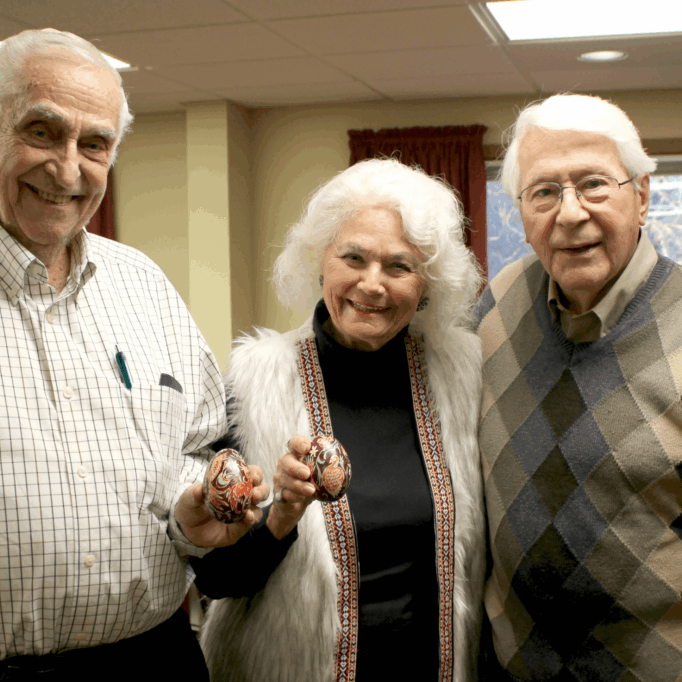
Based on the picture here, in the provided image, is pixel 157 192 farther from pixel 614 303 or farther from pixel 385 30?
pixel 614 303

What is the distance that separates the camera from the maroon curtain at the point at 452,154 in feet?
18.8

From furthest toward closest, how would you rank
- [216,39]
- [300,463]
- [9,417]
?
[216,39], [300,463], [9,417]

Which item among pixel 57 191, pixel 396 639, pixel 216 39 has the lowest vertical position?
pixel 396 639

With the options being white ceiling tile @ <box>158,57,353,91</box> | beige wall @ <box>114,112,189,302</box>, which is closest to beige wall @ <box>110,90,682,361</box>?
beige wall @ <box>114,112,189,302</box>

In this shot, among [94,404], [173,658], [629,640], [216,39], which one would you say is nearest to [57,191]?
[94,404]

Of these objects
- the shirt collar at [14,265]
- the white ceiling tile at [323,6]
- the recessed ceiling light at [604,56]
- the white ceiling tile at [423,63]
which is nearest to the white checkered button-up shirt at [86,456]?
the shirt collar at [14,265]

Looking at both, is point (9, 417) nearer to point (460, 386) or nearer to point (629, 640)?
point (460, 386)

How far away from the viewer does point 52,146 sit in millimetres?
1271

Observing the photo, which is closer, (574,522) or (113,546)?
(113,546)

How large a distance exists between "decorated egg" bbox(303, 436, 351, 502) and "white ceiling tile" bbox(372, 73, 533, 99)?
418 centimetres

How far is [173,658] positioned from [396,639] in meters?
0.46

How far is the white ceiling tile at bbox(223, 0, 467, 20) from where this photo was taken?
3496 mm

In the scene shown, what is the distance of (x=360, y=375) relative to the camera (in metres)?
1.71

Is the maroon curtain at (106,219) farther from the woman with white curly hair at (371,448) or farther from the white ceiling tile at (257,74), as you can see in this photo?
the woman with white curly hair at (371,448)
